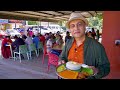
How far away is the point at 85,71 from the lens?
3.01ft

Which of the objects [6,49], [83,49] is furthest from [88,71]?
[6,49]

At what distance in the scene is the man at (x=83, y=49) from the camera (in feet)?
3.54

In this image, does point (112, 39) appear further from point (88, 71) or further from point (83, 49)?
point (88, 71)

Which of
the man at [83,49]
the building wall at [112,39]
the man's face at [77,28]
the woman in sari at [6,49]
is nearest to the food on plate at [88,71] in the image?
the man at [83,49]

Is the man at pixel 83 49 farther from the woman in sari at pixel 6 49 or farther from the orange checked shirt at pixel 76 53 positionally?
the woman in sari at pixel 6 49

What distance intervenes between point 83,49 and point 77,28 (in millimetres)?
130

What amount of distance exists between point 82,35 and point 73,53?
13cm

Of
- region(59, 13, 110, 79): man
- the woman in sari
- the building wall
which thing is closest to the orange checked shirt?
region(59, 13, 110, 79): man

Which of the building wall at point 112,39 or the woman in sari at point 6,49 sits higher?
the building wall at point 112,39

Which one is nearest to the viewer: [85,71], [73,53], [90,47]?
[85,71]
